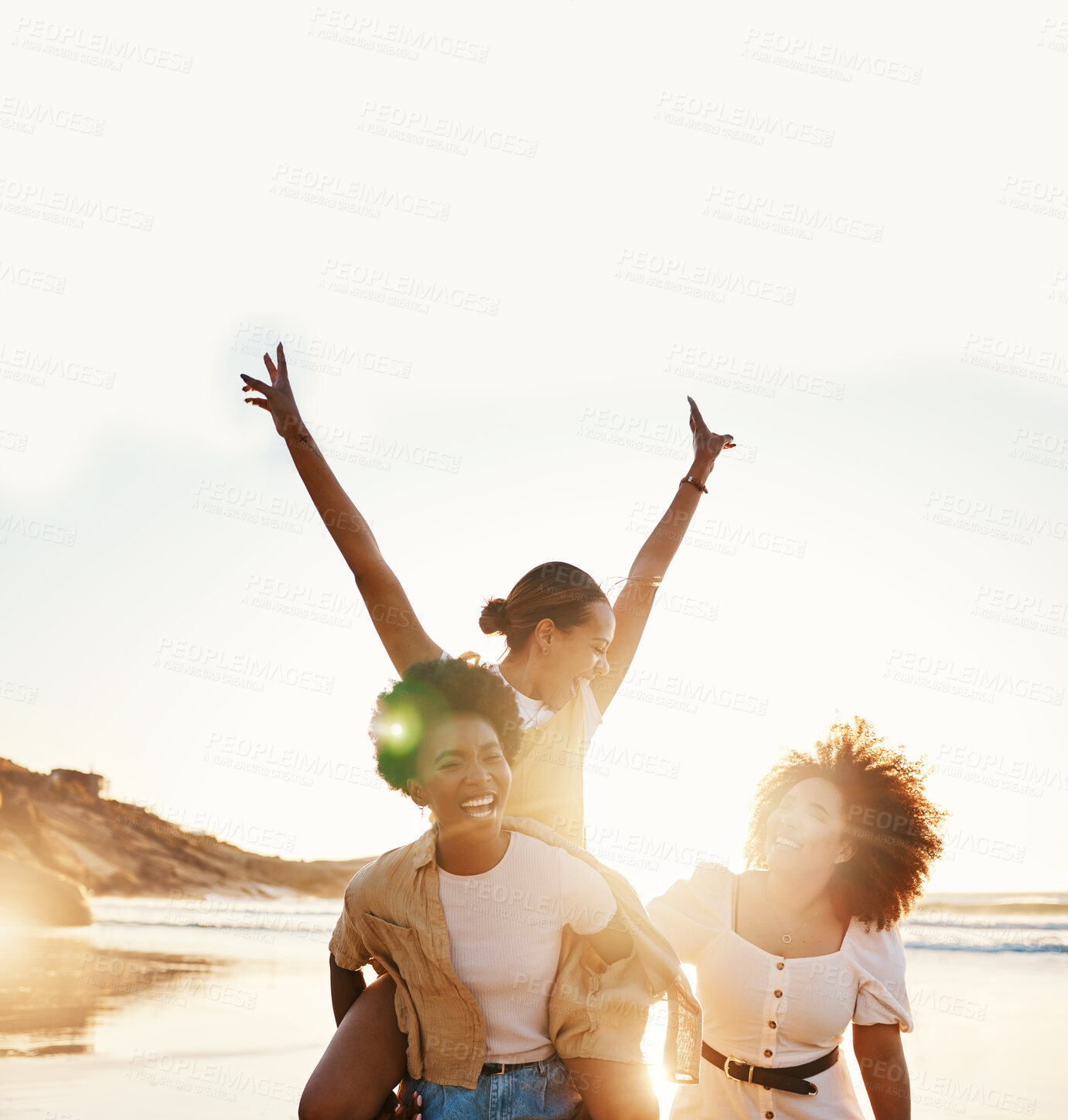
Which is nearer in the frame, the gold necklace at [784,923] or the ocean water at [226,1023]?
the gold necklace at [784,923]

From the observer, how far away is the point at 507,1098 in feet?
9.18

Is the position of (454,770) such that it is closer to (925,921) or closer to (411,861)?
(411,861)

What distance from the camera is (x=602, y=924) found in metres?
2.94

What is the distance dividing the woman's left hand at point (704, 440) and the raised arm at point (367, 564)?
1657mm

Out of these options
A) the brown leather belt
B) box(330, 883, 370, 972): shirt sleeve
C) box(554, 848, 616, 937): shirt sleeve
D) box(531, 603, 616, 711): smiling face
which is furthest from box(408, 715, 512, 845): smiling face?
the brown leather belt

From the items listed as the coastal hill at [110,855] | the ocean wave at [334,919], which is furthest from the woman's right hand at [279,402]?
the ocean wave at [334,919]

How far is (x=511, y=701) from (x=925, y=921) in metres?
12.1

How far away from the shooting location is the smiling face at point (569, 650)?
352cm

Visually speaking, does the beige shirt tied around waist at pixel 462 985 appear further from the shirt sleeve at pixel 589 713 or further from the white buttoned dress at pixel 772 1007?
the shirt sleeve at pixel 589 713

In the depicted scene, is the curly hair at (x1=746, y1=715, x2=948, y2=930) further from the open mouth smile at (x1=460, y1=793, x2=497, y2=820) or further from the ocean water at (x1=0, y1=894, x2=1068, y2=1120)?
the ocean water at (x1=0, y1=894, x2=1068, y2=1120)

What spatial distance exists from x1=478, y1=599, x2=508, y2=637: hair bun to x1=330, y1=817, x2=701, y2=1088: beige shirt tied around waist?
880 millimetres

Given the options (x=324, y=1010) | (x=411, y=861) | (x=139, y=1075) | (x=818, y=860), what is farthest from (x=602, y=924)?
(x=324, y=1010)

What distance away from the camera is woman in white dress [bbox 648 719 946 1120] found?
329 cm

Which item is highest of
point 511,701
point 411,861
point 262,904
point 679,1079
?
point 511,701
